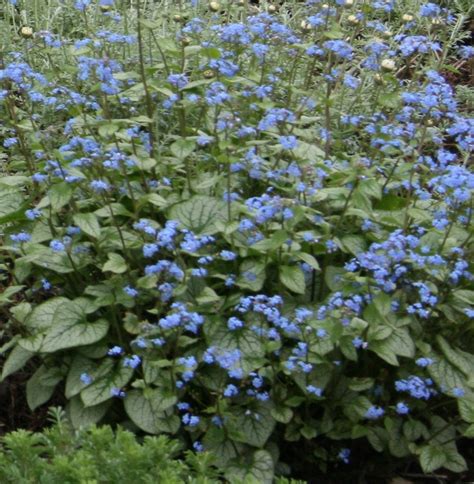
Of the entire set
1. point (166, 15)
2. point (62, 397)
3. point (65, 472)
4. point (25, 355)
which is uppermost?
point (166, 15)

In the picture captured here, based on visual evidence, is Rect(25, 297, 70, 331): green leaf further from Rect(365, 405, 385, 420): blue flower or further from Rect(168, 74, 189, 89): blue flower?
Rect(365, 405, 385, 420): blue flower

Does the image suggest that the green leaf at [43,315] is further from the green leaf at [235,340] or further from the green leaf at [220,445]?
the green leaf at [220,445]

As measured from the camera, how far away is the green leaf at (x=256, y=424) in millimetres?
3402

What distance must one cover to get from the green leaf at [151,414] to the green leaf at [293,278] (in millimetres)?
535

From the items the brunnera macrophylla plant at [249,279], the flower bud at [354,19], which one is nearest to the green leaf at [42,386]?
the brunnera macrophylla plant at [249,279]

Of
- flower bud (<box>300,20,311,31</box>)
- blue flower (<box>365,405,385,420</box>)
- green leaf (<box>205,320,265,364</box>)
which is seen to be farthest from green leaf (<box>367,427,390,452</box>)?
flower bud (<box>300,20,311,31</box>)

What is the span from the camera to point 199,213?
361cm

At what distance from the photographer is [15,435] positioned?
7.73 ft

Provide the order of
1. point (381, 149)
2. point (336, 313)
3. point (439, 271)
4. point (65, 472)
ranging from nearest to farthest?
point (65, 472)
point (336, 313)
point (439, 271)
point (381, 149)

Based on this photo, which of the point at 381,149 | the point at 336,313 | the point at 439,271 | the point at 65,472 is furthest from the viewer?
the point at 381,149

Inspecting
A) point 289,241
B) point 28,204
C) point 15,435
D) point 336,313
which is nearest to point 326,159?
point 289,241

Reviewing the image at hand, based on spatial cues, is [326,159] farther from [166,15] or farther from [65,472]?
[65,472]

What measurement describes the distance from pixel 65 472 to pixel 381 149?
1832 millimetres

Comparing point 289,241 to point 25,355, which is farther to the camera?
point 25,355
